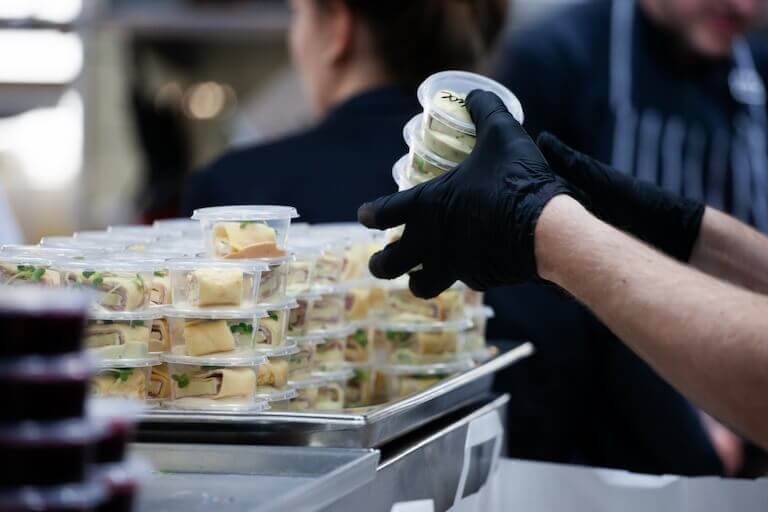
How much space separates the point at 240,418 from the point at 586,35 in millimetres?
2217

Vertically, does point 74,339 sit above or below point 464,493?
above

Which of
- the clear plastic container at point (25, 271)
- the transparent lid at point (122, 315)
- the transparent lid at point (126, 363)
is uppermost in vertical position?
the clear plastic container at point (25, 271)

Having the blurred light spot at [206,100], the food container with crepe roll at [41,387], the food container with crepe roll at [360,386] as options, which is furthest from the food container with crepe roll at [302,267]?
the blurred light spot at [206,100]

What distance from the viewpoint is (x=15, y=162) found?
5246 mm

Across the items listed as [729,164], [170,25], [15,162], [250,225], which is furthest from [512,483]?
[15,162]

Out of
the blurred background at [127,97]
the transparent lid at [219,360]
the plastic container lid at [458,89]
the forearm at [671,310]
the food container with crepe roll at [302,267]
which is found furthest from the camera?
the blurred background at [127,97]

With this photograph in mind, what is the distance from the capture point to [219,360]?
1603 millimetres

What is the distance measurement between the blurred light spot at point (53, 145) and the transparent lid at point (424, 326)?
335 cm

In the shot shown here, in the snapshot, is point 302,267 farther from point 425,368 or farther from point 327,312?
point 425,368

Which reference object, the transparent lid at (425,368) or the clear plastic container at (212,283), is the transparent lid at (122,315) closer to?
the clear plastic container at (212,283)


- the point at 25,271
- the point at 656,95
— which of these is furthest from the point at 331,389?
the point at 656,95

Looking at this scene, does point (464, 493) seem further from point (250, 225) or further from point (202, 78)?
point (202, 78)

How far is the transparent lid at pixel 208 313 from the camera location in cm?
161

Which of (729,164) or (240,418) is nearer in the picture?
(240,418)
